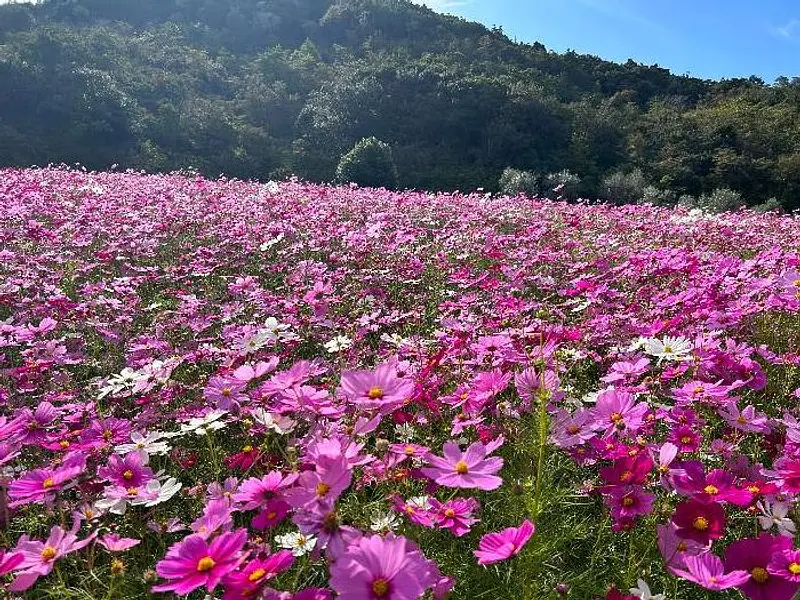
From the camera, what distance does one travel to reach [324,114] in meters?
26.3

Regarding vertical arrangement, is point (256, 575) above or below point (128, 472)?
above

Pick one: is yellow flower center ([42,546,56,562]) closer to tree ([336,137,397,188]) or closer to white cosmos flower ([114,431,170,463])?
white cosmos flower ([114,431,170,463])

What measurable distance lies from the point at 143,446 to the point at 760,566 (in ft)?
4.66

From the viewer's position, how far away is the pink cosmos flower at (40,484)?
4.24 ft

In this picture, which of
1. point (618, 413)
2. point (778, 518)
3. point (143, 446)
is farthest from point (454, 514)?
point (143, 446)

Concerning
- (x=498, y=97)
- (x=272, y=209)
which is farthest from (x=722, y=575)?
(x=498, y=97)

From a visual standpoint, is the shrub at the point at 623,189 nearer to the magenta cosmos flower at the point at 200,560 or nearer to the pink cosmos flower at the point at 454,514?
the pink cosmos flower at the point at 454,514

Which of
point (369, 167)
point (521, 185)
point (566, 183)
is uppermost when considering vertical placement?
point (566, 183)

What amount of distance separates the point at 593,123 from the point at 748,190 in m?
7.93

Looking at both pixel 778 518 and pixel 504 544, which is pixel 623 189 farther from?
pixel 504 544

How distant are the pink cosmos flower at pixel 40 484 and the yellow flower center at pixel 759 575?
4.24ft

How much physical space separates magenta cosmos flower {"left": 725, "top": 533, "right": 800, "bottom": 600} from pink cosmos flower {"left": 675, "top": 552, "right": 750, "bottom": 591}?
2 centimetres

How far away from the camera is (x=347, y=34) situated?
4503 cm

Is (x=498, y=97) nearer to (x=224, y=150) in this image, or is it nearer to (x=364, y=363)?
(x=224, y=150)
